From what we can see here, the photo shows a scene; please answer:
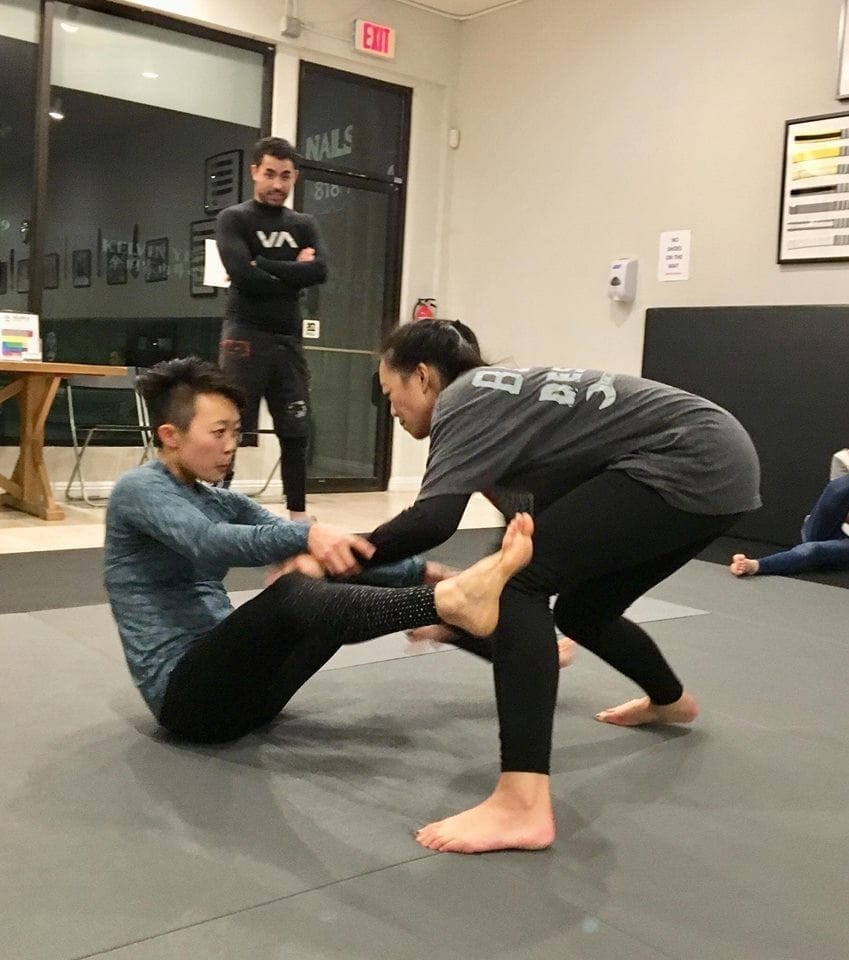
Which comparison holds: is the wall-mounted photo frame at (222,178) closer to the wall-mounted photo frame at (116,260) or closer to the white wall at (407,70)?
the white wall at (407,70)

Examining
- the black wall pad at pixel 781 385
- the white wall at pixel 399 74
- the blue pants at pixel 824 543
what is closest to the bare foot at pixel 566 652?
the blue pants at pixel 824 543

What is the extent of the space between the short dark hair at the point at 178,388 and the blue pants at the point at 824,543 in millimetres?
2727

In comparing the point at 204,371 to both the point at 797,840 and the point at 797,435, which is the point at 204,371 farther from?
the point at 797,435

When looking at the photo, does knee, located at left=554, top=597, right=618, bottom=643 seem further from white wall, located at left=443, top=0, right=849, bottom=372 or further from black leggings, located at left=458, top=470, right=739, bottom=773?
white wall, located at left=443, top=0, right=849, bottom=372

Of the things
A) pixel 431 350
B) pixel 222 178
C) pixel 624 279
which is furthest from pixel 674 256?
pixel 431 350

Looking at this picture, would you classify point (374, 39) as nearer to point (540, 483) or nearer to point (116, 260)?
point (116, 260)

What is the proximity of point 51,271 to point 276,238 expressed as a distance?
1.97 m

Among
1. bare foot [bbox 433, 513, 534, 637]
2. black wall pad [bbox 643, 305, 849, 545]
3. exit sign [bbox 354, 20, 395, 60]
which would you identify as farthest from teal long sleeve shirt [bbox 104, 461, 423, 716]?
exit sign [bbox 354, 20, 395, 60]

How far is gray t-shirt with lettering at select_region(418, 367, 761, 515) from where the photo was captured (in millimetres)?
1472

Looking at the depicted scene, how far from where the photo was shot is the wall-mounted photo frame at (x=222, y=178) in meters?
5.69

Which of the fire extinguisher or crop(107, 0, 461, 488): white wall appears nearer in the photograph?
crop(107, 0, 461, 488): white wall

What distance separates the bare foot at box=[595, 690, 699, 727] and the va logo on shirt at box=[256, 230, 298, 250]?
2.41 metres

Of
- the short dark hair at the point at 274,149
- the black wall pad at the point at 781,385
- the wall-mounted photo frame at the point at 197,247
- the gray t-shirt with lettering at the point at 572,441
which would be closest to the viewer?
the gray t-shirt with lettering at the point at 572,441

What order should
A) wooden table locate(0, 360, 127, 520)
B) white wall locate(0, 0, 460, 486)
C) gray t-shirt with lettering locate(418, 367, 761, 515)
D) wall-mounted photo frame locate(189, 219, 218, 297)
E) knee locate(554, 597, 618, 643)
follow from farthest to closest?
wall-mounted photo frame locate(189, 219, 218, 297)
white wall locate(0, 0, 460, 486)
wooden table locate(0, 360, 127, 520)
knee locate(554, 597, 618, 643)
gray t-shirt with lettering locate(418, 367, 761, 515)
